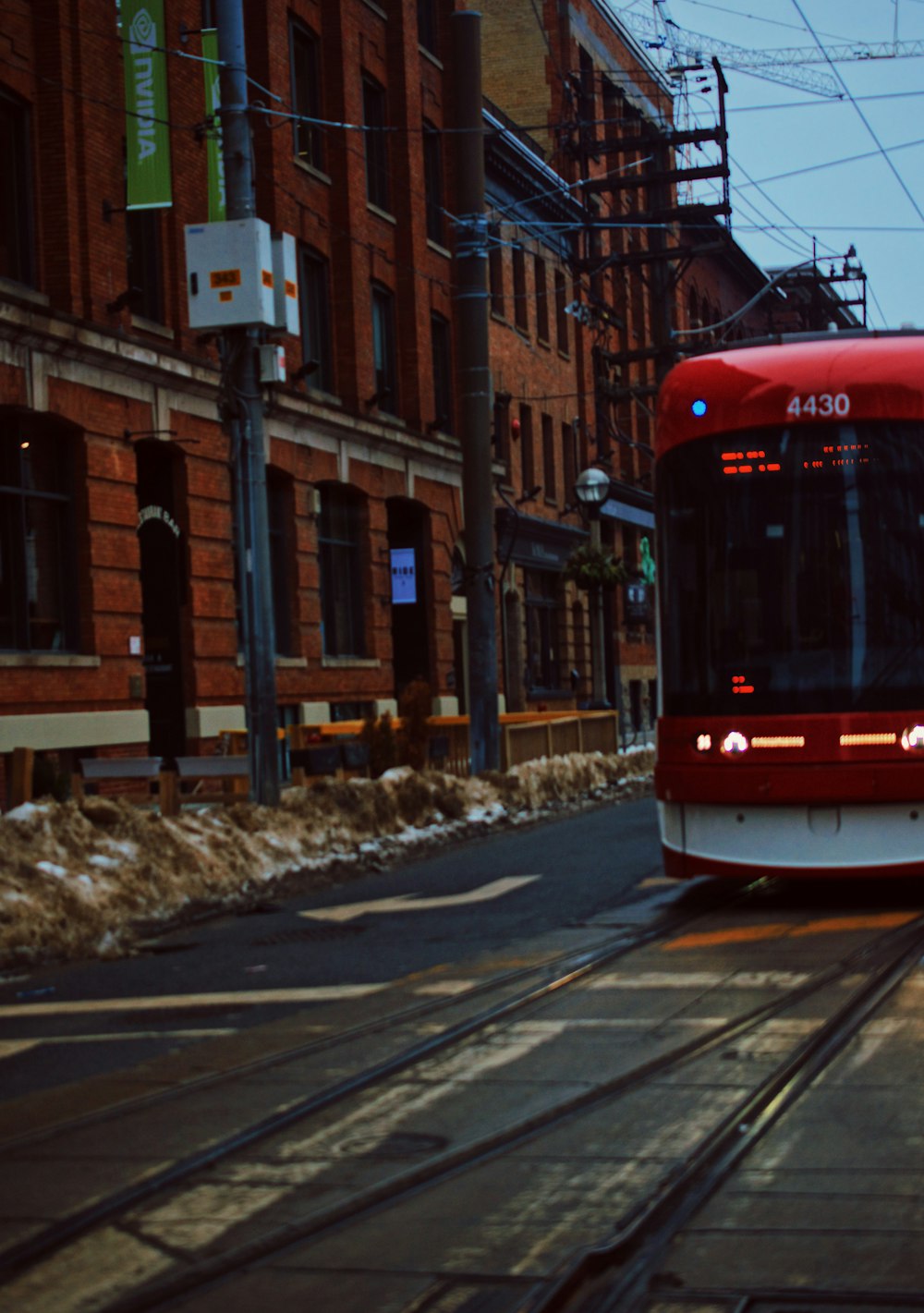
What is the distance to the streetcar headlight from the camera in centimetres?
1120

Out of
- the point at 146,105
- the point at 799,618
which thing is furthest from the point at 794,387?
the point at 146,105

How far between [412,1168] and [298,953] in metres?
5.57

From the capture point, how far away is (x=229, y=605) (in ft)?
85.8

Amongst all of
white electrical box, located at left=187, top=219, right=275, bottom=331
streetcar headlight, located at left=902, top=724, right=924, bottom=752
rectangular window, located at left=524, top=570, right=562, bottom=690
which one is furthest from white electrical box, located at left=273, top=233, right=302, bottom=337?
rectangular window, located at left=524, top=570, right=562, bottom=690

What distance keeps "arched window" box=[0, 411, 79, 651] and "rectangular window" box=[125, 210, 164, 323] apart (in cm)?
283

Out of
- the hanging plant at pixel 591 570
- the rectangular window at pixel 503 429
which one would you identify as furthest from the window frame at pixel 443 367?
the hanging plant at pixel 591 570

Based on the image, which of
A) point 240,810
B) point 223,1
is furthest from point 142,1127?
point 223,1

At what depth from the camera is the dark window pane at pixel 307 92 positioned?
30.1 metres

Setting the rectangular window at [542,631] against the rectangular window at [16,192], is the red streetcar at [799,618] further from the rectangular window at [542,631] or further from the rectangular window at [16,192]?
the rectangular window at [542,631]

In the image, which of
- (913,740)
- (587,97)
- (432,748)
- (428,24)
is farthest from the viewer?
(587,97)

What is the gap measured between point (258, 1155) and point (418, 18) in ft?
109

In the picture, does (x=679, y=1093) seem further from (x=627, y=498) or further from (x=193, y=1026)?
(x=627, y=498)

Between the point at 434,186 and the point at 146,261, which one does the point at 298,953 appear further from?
the point at 434,186

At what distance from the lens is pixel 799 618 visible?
37.4 feet
